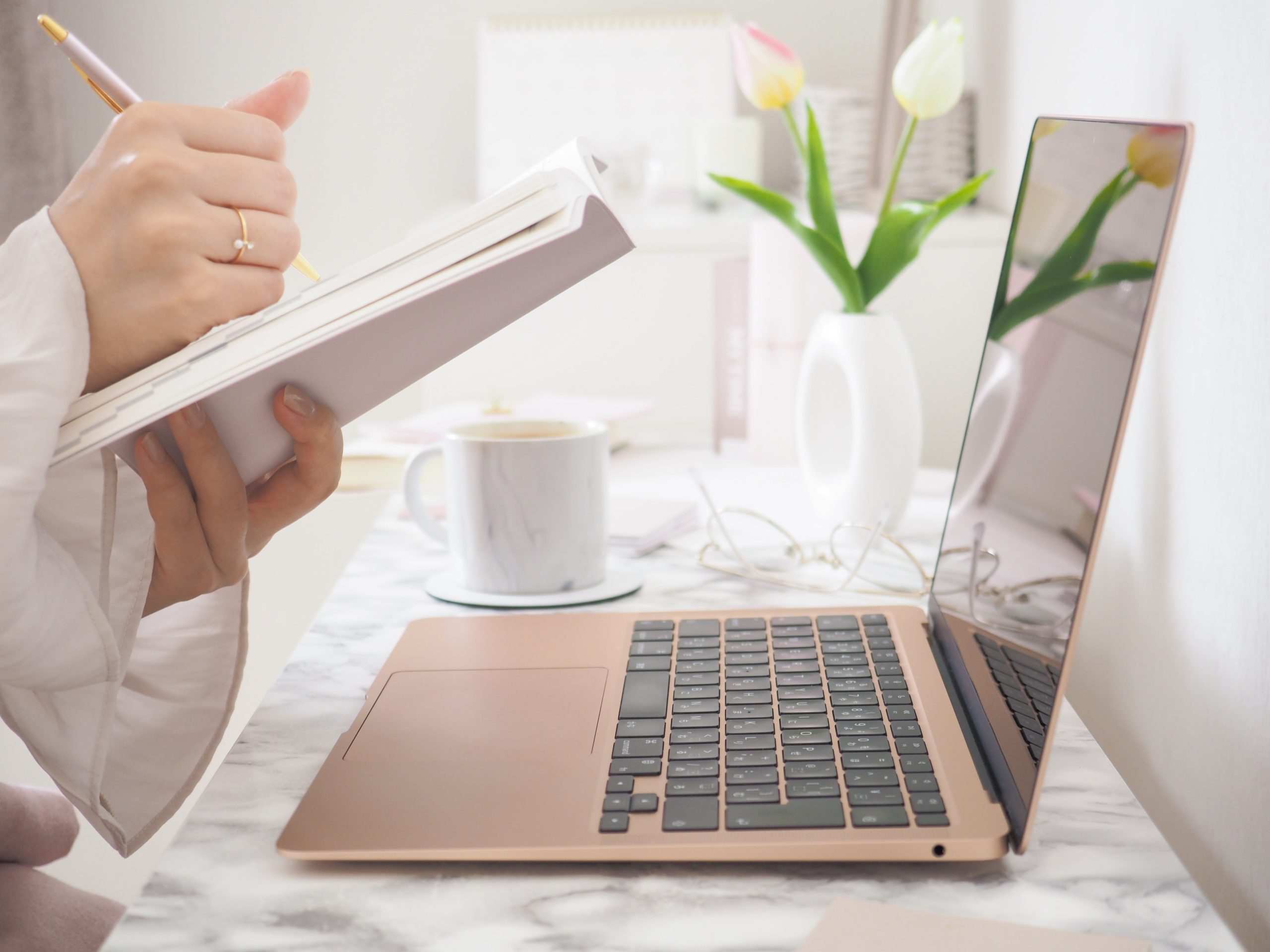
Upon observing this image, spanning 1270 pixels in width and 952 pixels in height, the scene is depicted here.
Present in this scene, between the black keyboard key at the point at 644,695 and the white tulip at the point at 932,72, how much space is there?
556mm

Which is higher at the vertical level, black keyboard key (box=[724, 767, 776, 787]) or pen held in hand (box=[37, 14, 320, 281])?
pen held in hand (box=[37, 14, 320, 281])

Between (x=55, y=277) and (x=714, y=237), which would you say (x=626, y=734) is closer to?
(x=55, y=277)

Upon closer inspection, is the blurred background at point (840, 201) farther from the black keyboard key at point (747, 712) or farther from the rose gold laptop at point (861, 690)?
the black keyboard key at point (747, 712)

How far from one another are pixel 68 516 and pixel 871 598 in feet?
1.59

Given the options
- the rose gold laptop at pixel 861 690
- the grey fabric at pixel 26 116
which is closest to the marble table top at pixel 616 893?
the rose gold laptop at pixel 861 690

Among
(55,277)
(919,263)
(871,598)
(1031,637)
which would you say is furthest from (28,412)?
(919,263)

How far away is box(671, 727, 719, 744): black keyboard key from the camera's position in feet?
1.55

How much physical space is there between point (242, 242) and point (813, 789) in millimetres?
369

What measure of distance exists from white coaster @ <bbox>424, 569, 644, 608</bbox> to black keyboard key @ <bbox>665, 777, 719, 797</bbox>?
0.29 meters

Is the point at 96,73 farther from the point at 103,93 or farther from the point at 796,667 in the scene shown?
the point at 796,667

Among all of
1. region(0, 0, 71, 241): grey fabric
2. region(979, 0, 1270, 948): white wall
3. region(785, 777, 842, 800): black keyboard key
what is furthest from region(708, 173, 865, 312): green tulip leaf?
region(0, 0, 71, 241): grey fabric

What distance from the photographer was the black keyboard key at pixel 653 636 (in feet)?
2.03

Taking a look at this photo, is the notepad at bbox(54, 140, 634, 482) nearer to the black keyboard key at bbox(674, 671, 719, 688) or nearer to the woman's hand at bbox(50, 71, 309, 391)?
the woman's hand at bbox(50, 71, 309, 391)

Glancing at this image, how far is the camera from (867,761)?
17.5 inches
